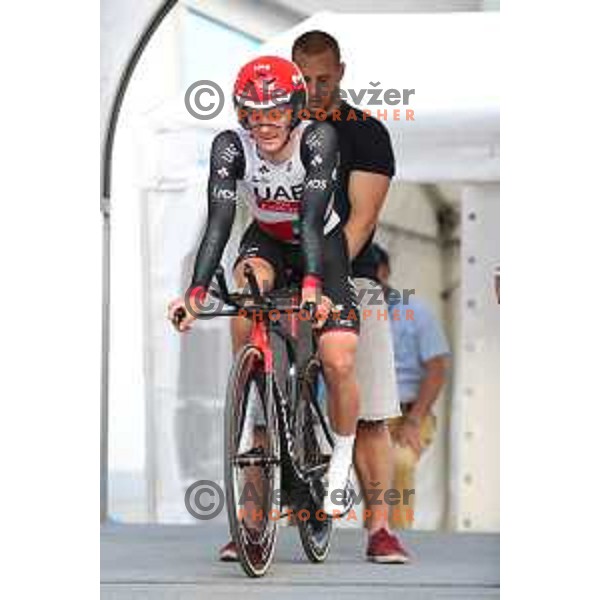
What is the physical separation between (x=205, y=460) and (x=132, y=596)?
3942mm

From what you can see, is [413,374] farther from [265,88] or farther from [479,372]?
[265,88]

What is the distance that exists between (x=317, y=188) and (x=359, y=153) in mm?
839

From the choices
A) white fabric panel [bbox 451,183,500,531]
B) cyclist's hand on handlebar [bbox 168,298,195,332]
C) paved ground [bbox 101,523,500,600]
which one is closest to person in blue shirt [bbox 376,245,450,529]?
white fabric panel [bbox 451,183,500,531]

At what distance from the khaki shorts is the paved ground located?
1.75ft

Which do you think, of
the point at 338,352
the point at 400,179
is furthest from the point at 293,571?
the point at 400,179

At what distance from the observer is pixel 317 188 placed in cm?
693

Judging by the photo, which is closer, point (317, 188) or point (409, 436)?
point (317, 188)

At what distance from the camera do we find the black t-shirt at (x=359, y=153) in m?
7.72

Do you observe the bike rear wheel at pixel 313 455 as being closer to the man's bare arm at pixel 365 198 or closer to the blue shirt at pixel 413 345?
the man's bare arm at pixel 365 198
